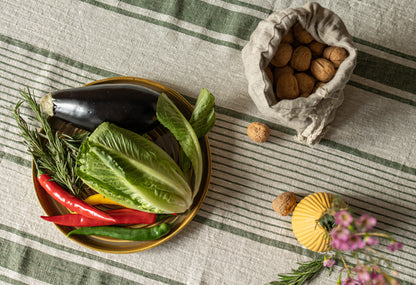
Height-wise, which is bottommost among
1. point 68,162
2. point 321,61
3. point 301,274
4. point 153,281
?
point 153,281

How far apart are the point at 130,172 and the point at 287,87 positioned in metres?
0.52

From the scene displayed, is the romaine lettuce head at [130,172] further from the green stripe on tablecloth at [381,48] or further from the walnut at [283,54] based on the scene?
the green stripe on tablecloth at [381,48]

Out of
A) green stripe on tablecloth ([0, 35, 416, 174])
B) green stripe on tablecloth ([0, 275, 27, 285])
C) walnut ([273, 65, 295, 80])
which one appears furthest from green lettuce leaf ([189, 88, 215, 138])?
green stripe on tablecloth ([0, 275, 27, 285])

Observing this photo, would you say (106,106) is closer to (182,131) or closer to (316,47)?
(182,131)

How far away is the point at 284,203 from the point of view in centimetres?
111

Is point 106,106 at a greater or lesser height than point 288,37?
lesser

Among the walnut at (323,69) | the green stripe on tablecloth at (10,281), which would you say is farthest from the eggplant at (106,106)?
the green stripe on tablecloth at (10,281)

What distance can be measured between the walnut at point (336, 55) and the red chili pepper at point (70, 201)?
2.74 ft

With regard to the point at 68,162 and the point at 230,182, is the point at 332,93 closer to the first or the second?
the point at 230,182

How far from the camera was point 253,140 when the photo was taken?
1171 millimetres

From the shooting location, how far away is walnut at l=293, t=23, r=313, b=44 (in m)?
1.01

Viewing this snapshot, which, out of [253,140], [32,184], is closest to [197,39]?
[253,140]

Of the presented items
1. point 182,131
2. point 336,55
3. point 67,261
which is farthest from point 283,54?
point 67,261

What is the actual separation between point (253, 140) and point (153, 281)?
59cm
